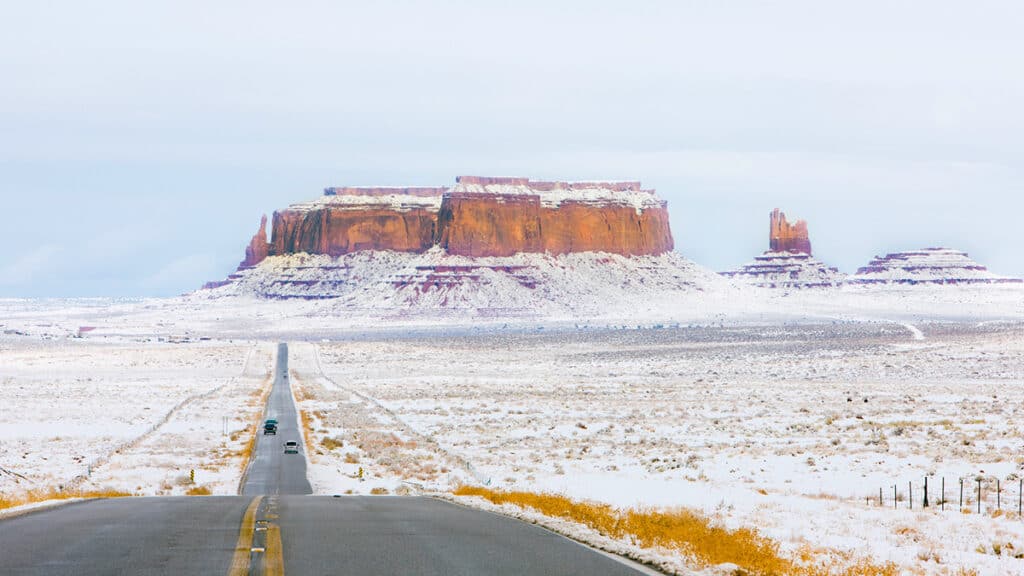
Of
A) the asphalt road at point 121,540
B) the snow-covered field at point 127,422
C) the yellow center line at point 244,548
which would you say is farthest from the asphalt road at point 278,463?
the yellow center line at point 244,548

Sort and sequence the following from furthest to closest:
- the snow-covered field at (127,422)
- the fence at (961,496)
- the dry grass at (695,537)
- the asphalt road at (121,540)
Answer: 1. the snow-covered field at (127,422)
2. the fence at (961,496)
3. the dry grass at (695,537)
4. the asphalt road at (121,540)

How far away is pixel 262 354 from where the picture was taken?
10869 centimetres

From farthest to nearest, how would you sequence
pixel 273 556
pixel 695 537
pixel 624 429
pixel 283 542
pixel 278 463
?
pixel 624 429, pixel 278 463, pixel 695 537, pixel 283 542, pixel 273 556

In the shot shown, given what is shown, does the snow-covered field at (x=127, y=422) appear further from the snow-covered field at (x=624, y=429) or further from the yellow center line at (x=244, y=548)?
the yellow center line at (x=244, y=548)

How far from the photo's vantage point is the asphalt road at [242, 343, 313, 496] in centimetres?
2549

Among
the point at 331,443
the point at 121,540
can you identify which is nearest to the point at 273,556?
the point at 121,540

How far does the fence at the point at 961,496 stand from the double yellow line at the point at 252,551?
9.55m

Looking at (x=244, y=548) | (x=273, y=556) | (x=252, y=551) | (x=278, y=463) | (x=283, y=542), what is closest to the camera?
(x=273, y=556)

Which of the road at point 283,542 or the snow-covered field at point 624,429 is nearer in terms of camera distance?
the road at point 283,542

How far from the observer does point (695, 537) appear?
1170cm

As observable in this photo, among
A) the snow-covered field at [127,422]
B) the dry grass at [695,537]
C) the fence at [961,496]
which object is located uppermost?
the dry grass at [695,537]

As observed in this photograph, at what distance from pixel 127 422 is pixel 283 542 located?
117 ft

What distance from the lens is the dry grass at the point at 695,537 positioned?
9898 mm

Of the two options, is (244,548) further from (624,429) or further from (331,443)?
(624,429)
